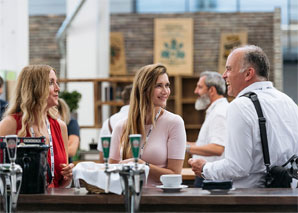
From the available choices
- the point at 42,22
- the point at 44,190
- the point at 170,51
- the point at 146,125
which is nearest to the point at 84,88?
the point at 170,51

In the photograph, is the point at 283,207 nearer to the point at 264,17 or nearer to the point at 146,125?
the point at 146,125

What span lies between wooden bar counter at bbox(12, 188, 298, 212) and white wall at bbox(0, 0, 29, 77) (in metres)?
6.00

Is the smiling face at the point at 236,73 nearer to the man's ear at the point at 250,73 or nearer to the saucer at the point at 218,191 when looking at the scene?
the man's ear at the point at 250,73

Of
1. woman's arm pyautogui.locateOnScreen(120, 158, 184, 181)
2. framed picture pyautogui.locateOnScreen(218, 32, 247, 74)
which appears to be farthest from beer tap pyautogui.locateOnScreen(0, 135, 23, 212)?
framed picture pyautogui.locateOnScreen(218, 32, 247, 74)

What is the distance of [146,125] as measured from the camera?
11.3 ft

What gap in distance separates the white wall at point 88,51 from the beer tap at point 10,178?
7.17 meters

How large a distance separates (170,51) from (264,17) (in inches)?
86.8

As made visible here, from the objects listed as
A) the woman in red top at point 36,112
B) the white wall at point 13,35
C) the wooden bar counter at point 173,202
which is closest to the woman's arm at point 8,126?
the woman in red top at point 36,112

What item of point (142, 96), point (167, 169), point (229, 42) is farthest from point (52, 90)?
point (229, 42)

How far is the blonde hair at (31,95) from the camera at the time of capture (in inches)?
129

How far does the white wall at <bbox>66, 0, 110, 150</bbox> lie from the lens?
9789 mm

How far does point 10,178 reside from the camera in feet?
8.30

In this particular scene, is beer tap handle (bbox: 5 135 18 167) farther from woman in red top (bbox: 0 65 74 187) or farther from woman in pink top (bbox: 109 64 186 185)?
woman in pink top (bbox: 109 64 186 185)

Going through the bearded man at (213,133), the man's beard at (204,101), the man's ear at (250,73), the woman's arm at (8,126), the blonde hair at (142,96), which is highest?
the man's ear at (250,73)
